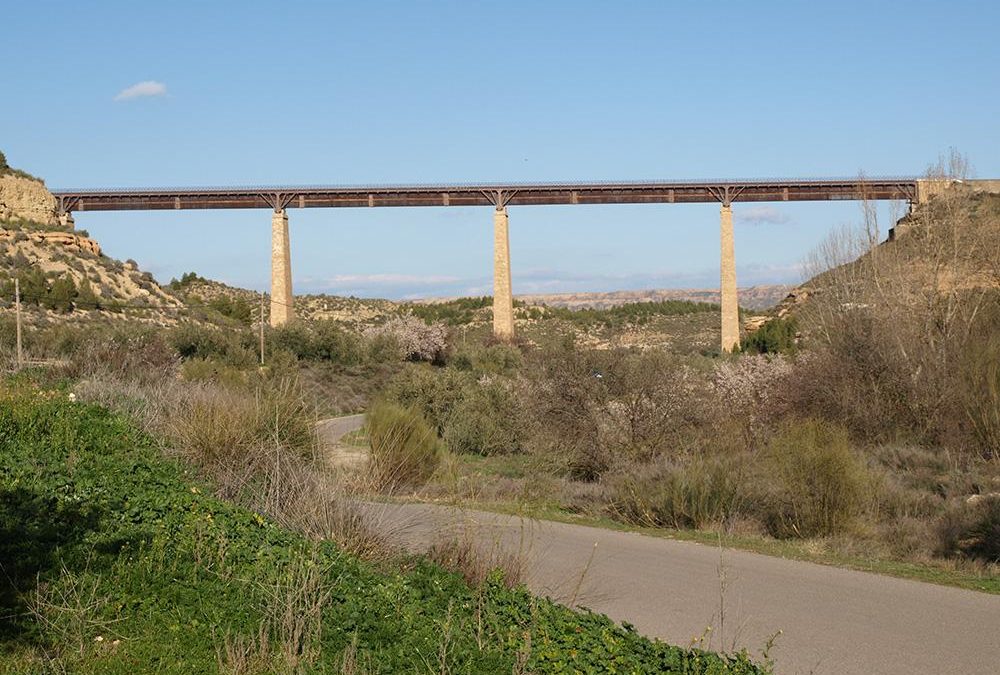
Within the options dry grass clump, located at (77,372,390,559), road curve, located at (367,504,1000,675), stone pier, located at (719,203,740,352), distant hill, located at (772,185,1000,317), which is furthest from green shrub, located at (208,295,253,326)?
road curve, located at (367,504,1000,675)

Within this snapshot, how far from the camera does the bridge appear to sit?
Result: 58438 millimetres

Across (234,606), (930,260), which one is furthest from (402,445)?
(930,260)

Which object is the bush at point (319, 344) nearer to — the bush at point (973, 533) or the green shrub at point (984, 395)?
the green shrub at point (984, 395)

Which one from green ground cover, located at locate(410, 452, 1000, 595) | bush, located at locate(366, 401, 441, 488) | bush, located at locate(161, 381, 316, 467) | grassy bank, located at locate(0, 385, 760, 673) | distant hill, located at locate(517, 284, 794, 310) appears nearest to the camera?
grassy bank, located at locate(0, 385, 760, 673)

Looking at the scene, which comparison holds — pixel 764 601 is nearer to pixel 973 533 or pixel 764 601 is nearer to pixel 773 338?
pixel 973 533

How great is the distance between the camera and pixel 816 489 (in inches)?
572

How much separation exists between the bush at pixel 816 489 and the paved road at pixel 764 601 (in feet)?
7.16

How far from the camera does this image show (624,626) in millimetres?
7441

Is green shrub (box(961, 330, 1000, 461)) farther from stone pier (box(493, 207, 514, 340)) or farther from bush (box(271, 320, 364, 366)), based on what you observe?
stone pier (box(493, 207, 514, 340))

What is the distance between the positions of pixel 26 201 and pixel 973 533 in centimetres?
6058

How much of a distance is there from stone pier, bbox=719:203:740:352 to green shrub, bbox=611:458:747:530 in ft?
135

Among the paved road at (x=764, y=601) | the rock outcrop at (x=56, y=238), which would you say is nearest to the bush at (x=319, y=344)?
the rock outcrop at (x=56, y=238)

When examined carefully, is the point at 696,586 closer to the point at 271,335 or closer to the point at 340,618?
the point at 340,618

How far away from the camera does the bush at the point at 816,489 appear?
14414 mm
